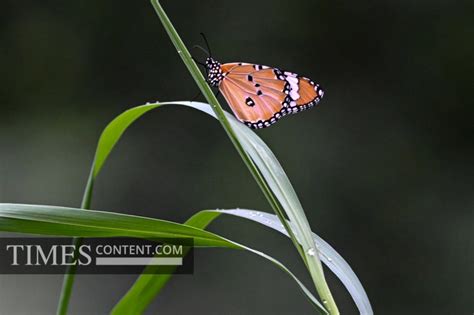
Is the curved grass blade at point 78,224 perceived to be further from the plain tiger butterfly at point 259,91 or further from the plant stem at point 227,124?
the plain tiger butterfly at point 259,91

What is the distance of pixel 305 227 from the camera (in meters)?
0.38

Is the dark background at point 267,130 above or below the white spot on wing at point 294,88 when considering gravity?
above

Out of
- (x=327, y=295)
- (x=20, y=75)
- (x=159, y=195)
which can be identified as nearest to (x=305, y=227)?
(x=327, y=295)

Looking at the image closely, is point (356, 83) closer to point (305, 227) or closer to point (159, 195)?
point (159, 195)

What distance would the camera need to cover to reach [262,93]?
710 mm

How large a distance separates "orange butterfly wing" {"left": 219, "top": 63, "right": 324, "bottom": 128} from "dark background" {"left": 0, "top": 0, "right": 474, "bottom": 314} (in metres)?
1.31

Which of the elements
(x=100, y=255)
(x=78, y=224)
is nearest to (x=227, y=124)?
(x=78, y=224)

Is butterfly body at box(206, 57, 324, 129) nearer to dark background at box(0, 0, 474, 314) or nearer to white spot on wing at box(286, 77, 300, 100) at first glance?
white spot on wing at box(286, 77, 300, 100)

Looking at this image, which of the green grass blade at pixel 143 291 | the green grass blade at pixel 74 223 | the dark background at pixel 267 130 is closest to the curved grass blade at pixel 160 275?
the green grass blade at pixel 143 291

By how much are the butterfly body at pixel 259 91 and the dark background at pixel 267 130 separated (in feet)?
4.29

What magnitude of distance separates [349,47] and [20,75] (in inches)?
43.4

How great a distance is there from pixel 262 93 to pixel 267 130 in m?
1.44

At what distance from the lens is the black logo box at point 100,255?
0.52m

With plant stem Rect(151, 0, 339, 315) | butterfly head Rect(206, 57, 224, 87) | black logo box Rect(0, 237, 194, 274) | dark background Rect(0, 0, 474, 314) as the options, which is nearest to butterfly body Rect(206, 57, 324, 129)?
butterfly head Rect(206, 57, 224, 87)
